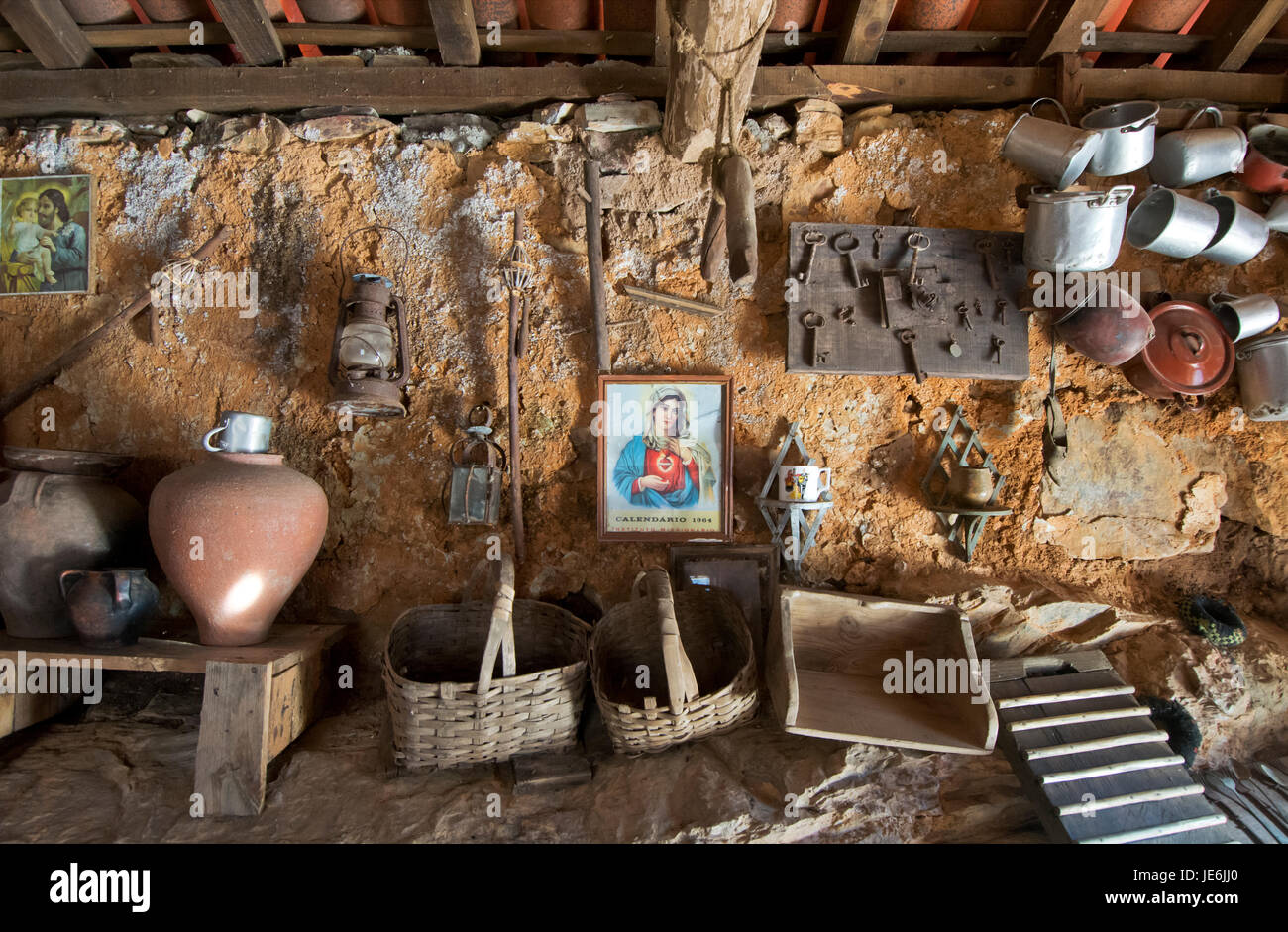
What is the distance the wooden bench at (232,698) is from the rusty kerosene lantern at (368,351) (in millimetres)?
902

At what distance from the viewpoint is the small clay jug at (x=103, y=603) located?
2.00 m

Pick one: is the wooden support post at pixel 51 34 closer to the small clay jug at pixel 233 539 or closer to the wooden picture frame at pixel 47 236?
the wooden picture frame at pixel 47 236

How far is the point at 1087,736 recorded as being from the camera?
1.97 meters

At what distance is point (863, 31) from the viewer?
7.84 ft

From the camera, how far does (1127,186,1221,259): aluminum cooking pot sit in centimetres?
231

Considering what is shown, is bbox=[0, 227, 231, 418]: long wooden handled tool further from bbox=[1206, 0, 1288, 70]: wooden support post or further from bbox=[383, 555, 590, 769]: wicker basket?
bbox=[1206, 0, 1288, 70]: wooden support post

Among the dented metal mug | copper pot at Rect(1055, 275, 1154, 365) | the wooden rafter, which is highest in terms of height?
the wooden rafter

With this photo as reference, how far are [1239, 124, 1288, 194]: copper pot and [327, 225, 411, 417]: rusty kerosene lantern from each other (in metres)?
3.45

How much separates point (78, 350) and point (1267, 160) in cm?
488

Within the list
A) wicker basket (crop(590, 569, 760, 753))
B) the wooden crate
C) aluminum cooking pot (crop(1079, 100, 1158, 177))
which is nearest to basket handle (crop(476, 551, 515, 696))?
wicker basket (crop(590, 569, 760, 753))

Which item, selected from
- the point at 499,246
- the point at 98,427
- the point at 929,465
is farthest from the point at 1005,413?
the point at 98,427

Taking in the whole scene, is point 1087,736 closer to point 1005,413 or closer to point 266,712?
point 1005,413

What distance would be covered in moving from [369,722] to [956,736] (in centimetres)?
202

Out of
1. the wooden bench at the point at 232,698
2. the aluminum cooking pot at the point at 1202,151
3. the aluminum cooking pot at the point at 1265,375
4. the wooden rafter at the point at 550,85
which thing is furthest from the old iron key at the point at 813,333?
the wooden bench at the point at 232,698
